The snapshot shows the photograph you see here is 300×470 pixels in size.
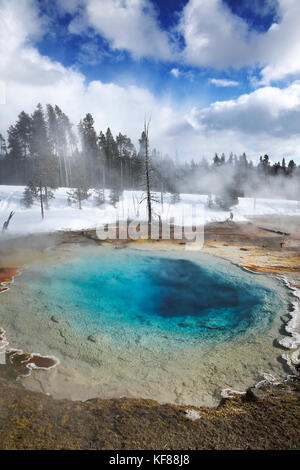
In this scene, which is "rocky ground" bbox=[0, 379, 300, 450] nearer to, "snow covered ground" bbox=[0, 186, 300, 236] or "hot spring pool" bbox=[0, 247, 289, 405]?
"hot spring pool" bbox=[0, 247, 289, 405]

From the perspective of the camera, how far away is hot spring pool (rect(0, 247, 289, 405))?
390cm

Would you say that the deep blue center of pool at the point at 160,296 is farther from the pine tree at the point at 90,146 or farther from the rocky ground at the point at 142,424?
the pine tree at the point at 90,146

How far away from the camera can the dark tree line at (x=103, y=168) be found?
36406 mm

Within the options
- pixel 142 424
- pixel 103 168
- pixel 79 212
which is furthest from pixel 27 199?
pixel 142 424

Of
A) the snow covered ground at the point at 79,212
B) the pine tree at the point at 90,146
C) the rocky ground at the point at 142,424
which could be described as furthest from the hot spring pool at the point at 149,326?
the pine tree at the point at 90,146

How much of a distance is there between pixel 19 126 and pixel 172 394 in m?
46.1

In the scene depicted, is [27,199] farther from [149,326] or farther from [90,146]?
[149,326]

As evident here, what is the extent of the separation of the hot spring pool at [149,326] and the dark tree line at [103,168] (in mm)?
19895

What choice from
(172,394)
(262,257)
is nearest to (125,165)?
(262,257)

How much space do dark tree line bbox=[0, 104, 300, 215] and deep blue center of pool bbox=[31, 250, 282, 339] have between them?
1885cm

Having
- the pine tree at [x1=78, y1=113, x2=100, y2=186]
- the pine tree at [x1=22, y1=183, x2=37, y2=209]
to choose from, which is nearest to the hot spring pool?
the pine tree at [x1=22, y1=183, x2=37, y2=209]

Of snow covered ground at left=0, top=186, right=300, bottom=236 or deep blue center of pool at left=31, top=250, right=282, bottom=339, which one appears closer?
deep blue center of pool at left=31, top=250, right=282, bottom=339

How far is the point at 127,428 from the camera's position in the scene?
2.67 metres

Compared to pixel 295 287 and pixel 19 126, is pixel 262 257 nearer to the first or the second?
pixel 295 287
